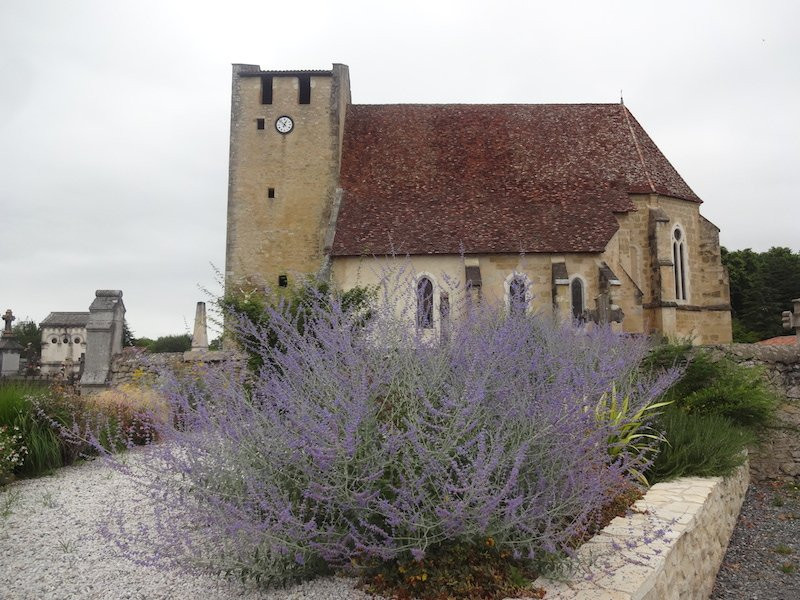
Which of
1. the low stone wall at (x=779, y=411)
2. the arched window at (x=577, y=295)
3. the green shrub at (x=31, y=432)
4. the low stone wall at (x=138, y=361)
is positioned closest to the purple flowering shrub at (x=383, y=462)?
the green shrub at (x=31, y=432)

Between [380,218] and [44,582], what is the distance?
49.5ft

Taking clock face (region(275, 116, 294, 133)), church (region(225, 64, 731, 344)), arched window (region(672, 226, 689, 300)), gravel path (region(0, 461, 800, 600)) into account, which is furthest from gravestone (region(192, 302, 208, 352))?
arched window (region(672, 226, 689, 300))

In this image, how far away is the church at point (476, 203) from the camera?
17.6m

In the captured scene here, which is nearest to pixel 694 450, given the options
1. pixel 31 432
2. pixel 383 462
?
pixel 383 462

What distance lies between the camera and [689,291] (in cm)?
1966

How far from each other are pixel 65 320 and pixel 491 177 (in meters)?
37.3

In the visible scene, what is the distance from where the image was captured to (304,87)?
67.7 feet

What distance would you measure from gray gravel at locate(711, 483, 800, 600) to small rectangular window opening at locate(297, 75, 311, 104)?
17.3 m

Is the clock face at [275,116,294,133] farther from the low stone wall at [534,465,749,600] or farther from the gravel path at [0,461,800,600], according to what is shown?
the low stone wall at [534,465,749,600]

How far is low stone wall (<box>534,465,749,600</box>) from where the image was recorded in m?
3.10

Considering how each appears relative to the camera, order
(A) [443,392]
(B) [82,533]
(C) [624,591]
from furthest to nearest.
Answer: (B) [82,533], (A) [443,392], (C) [624,591]

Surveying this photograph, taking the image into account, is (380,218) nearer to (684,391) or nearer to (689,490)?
(684,391)

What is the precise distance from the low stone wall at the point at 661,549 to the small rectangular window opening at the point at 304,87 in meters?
17.9

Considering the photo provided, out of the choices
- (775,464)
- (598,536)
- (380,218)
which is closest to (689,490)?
(598,536)
